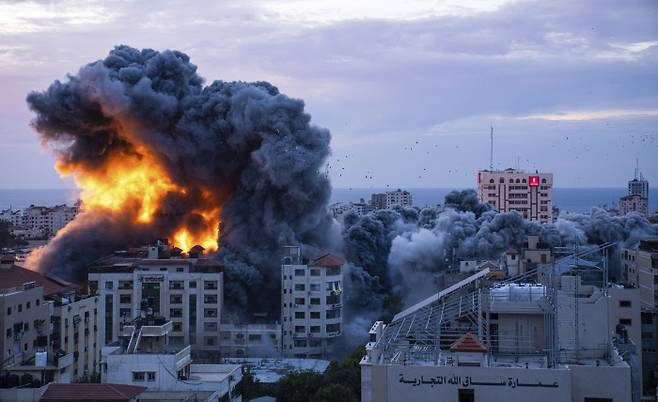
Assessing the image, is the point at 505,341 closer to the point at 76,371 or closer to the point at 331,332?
the point at 76,371

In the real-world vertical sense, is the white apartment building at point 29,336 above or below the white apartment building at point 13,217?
below

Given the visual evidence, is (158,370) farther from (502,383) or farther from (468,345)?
(502,383)

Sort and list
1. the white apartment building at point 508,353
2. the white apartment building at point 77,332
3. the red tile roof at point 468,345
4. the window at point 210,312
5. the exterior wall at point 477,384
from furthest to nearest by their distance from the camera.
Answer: the window at point 210,312
the white apartment building at point 77,332
the red tile roof at point 468,345
the white apartment building at point 508,353
the exterior wall at point 477,384

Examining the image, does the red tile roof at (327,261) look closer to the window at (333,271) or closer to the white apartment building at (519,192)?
the window at (333,271)

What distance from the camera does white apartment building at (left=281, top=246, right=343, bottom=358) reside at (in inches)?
2007

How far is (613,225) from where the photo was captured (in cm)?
7506

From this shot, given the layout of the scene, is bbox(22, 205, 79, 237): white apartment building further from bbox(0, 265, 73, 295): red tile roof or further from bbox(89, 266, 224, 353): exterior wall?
bbox(0, 265, 73, 295): red tile roof

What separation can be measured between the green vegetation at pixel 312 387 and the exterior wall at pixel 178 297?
12630 mm

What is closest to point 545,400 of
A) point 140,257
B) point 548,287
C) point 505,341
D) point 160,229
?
point 505,341

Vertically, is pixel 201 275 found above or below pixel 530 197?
below

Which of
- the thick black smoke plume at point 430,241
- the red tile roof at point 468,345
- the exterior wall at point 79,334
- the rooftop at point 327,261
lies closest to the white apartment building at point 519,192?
the thick black smoke plume at point 430,241

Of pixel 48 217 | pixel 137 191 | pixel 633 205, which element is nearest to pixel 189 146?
pixel 137 191

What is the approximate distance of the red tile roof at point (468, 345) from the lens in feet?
60.8

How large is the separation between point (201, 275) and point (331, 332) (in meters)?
6.93
